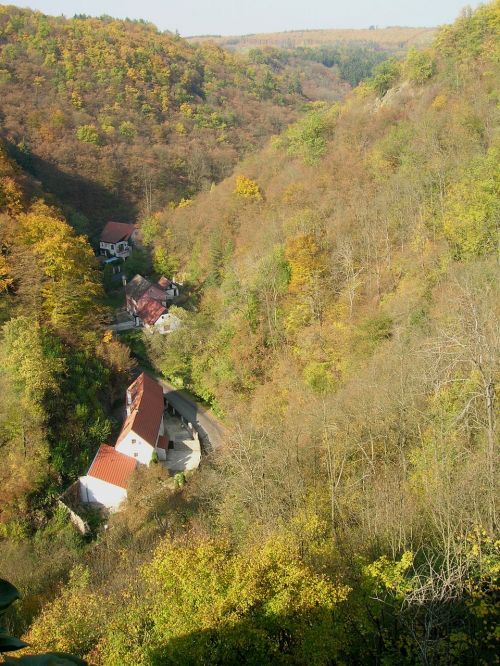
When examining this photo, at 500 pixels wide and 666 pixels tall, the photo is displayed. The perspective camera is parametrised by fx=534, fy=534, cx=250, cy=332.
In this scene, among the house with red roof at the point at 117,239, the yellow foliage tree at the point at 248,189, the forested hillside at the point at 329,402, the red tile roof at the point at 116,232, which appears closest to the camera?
the forested hillside at the point at 329,402

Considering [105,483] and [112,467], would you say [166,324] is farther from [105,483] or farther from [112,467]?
[105,483]

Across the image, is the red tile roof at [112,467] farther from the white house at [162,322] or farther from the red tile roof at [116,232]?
the red tile roof at [116,232]

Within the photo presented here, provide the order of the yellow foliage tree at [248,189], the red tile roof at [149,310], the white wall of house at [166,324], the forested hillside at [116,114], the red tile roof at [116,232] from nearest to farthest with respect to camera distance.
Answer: the white wall of house at [166,324] → the red tile roof at [149,310] → the yellow foliage tree at [248,189] → the red tile roof at [116,232] → the forested hillside at [116,114]

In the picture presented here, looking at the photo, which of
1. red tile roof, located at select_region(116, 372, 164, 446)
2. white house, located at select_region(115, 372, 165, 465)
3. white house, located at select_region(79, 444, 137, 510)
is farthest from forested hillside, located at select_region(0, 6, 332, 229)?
white house, located at select_region(79, 444, 137, 510)

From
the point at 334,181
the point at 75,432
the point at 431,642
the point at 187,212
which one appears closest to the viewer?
the point at 431,642

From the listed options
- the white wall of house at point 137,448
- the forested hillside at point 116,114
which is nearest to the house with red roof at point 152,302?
the white wall of house at point 137,448

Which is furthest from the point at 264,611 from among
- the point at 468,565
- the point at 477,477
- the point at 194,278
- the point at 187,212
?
the point at 187,212

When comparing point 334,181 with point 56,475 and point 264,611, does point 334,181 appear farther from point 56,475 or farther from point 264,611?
point 264,611

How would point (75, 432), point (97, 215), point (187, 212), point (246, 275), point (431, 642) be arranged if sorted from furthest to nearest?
point (97, 215)
point (187, 212)
point (246, 275)
point (75, 432)
point (431, 642)
